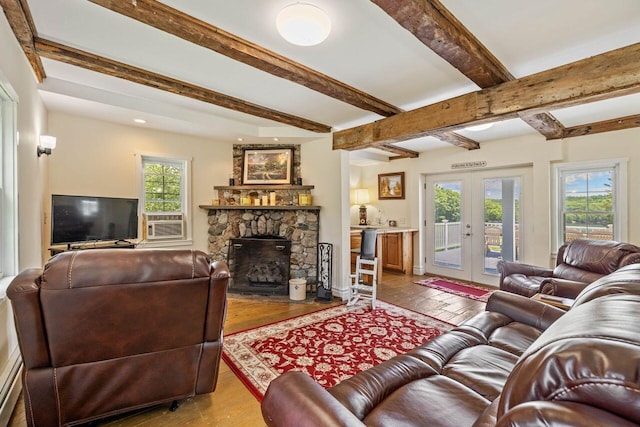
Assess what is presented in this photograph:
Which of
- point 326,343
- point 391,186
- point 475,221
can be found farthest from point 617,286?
point 391,186

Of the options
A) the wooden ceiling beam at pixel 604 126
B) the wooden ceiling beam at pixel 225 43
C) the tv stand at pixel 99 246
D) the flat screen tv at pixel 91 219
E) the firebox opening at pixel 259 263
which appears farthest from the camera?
the firebox opening at pixel 259 263

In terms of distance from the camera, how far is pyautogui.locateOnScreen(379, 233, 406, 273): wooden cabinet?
5.81 m

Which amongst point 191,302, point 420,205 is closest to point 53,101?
point 191,302

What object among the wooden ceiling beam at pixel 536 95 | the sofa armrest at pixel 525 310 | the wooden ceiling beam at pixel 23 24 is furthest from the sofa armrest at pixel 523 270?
the wooden ceiling beam at pixel 23 24

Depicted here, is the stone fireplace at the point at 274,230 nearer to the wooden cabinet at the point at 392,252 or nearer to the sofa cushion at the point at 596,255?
the wooden cabinet at the point at 392,252

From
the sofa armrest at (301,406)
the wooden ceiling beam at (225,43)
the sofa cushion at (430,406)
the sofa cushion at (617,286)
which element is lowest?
the sofa cushion at (430,406)

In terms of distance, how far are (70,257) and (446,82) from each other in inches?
122

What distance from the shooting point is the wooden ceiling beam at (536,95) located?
6.88ft

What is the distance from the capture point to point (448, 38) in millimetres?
1885

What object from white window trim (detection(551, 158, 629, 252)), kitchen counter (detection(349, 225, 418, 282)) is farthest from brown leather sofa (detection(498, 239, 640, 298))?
kitchen counter (detection(349, 225, 418, 282))

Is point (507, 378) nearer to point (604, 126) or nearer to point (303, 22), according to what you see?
point (303, 22)

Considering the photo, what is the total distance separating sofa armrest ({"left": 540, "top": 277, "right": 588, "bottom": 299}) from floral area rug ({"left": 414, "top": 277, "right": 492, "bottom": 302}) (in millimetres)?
1340

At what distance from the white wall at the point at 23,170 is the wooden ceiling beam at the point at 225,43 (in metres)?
0.89

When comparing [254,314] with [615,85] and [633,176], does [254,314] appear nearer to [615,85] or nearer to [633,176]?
[615,85]
